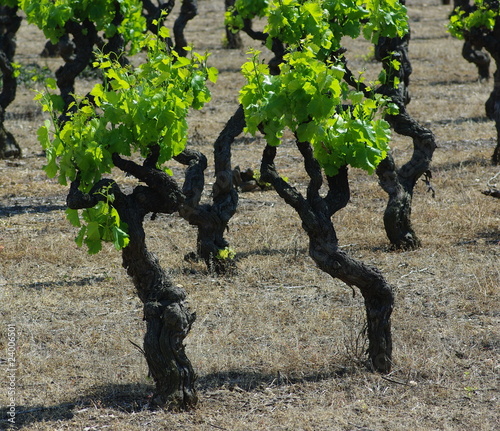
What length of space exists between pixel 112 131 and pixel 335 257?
169cm

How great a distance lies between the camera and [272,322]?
251 inches

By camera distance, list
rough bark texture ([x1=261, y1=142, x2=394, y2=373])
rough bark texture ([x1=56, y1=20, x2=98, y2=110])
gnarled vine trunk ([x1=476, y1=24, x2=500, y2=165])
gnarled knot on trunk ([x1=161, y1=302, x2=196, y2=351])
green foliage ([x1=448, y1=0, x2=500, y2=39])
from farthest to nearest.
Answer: gnarled vine trunk ([x1=476, y1=24, x2=500, y2=165]), green foliage ([x1=448, y1=0, x2=500, y2=39]), rough bark texture ([x1=56, y1=20, x2=98, y2=110]), rough bark texture ([x1=261, y1=142, x2=394, y2=373]), gnarled knot on trunk ([x1=161, y1=302, x2=196, y2=351])

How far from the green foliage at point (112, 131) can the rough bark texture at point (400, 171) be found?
3.55 metres

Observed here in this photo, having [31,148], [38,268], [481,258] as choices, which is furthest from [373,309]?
[31,148]

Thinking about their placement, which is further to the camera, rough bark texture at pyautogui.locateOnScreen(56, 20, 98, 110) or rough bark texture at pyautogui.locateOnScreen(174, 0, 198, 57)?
rough bark texture at pyautogui.locateOnScreen(174, 0, 198, 57)

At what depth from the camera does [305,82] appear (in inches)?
192

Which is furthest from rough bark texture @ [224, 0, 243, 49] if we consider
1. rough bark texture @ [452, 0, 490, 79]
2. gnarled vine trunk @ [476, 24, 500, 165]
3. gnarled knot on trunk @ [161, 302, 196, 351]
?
gnarled knot on trunk @ [161, 302, 196, 351]

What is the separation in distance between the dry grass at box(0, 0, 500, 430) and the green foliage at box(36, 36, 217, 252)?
1243 millimetres

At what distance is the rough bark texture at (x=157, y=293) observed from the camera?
484cm

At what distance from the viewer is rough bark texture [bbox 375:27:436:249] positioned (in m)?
8.05

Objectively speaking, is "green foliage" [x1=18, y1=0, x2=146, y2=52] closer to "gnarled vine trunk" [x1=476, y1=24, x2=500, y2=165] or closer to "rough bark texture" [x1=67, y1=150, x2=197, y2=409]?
"gnarled vine trunk" [x1=476, y1=24, x2=500, y2=165]

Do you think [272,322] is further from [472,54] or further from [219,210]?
[472,54]

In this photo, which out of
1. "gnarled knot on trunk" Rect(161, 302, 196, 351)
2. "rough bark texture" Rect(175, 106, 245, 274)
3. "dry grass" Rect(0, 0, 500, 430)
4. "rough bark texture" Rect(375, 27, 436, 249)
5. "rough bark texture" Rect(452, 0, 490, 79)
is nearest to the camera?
"gnarled knot on trunk" Rect(161, 302, 196, 351)

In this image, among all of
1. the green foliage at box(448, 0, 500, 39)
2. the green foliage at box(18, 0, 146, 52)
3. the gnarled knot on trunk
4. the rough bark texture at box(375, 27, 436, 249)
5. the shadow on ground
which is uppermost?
the green foliage at box(448, 0, 500, 39)
